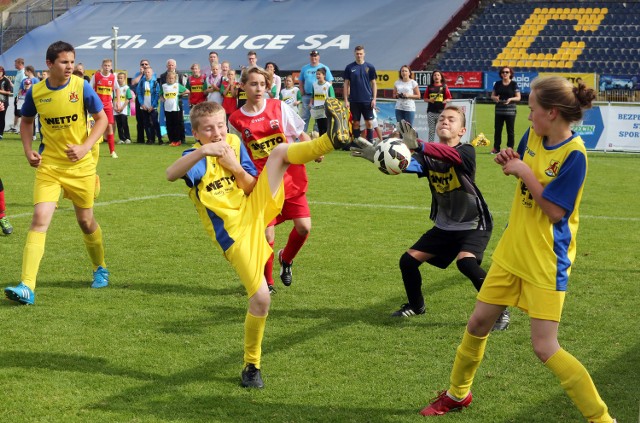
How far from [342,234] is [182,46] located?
3617cm

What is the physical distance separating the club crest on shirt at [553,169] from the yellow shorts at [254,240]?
1.77 meters

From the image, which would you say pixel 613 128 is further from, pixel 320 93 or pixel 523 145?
pixel 523 145

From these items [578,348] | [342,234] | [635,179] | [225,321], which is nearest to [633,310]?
[578,348]

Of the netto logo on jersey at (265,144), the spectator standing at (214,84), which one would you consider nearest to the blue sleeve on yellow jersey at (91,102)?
the netto logo on jersey at (265,144)

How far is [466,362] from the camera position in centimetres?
475

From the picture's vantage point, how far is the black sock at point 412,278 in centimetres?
664

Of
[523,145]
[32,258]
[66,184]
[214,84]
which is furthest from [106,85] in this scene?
[523,145]

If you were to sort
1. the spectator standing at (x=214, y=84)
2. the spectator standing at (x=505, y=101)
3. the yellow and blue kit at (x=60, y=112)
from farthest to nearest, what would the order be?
the spectator standing at (x=214, y=84), the spectator standing at (x=505, y=101), the yellow and blue kit at (x=60, y=112)

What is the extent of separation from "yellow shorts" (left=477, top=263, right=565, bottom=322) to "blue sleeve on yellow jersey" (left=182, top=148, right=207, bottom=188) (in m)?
1.91

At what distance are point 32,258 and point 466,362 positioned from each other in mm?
4005

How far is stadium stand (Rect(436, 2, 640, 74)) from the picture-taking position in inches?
1481

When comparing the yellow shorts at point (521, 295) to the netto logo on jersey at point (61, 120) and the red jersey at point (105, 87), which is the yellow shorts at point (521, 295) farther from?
the red jersey at point (105, 87)

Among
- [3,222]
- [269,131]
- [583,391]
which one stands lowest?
[3,222]

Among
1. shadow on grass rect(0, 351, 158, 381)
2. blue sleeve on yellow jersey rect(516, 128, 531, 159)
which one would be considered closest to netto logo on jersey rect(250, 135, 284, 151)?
shadow on grass rect(0, 351, 158, 381)
